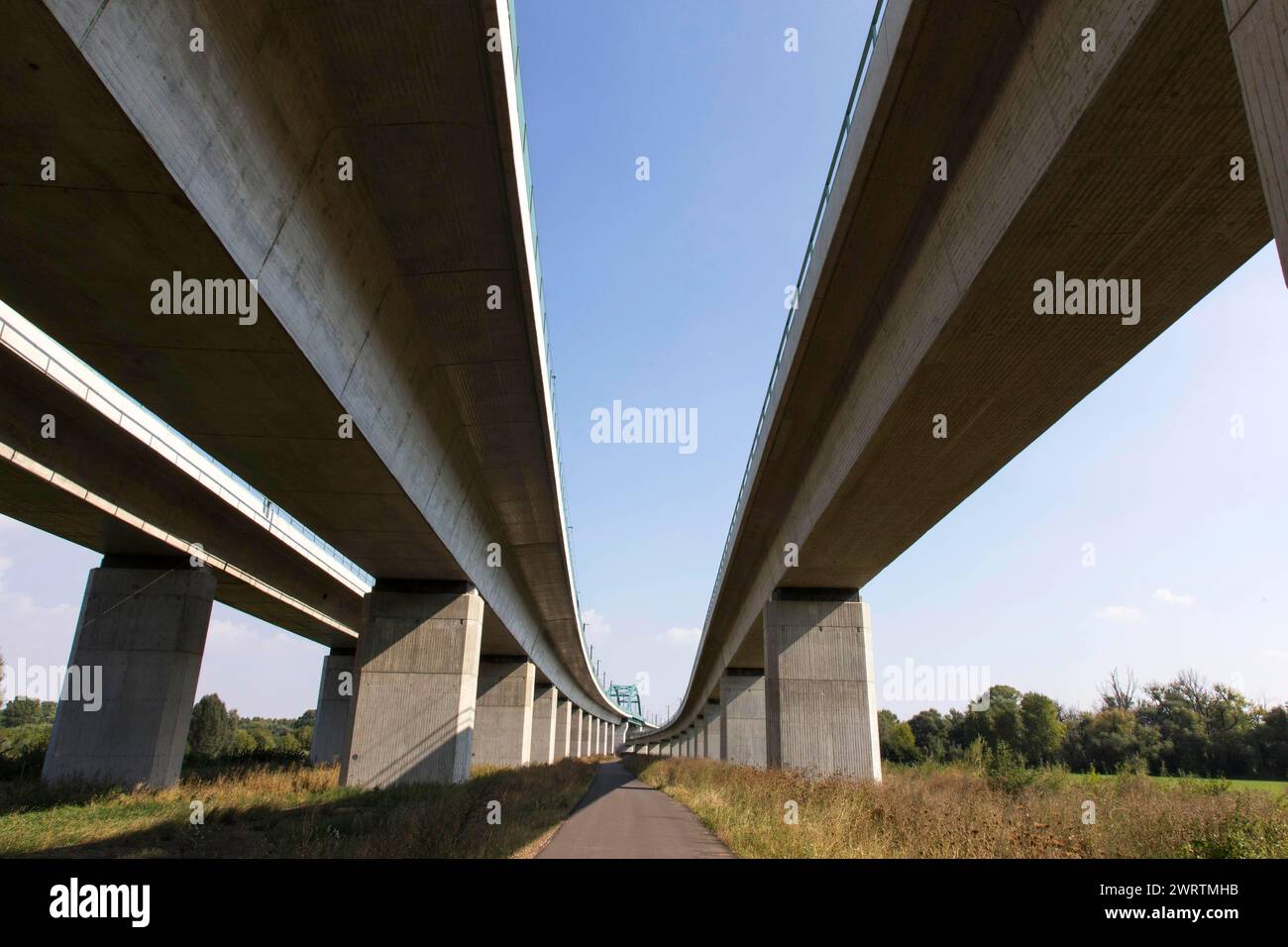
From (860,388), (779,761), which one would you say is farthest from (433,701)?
(860,388)

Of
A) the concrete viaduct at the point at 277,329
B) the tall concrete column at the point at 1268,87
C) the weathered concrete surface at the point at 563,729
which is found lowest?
the weathered concrete surface at the point at 563,729

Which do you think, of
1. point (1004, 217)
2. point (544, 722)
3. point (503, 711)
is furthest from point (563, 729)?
point (1004, 217)

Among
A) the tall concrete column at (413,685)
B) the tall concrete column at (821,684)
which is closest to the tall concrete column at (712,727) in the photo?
the tall concrete column at (821,684)

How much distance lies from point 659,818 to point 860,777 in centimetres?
654

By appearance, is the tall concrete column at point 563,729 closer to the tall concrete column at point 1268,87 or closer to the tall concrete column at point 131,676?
the tall concrete column at point 131,676

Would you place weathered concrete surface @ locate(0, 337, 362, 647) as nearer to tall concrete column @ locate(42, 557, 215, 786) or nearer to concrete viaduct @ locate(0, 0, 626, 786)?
concrete viaduct @ locate(0, 0, 626, 786)

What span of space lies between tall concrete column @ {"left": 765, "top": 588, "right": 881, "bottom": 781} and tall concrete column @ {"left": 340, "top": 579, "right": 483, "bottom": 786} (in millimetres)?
8740

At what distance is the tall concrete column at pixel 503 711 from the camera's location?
33.7 meters

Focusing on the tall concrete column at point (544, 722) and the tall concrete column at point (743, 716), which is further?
the tall concrete column at point (544, 722)

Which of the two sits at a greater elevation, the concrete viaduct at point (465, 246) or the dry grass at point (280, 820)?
the concrete viaduct at point (465, 246)

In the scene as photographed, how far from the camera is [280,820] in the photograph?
39.8 ft

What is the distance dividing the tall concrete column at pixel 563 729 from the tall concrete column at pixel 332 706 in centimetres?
1538

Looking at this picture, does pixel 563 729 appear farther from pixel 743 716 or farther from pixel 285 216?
pixel 285 216

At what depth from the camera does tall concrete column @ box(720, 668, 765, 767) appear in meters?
36.7
